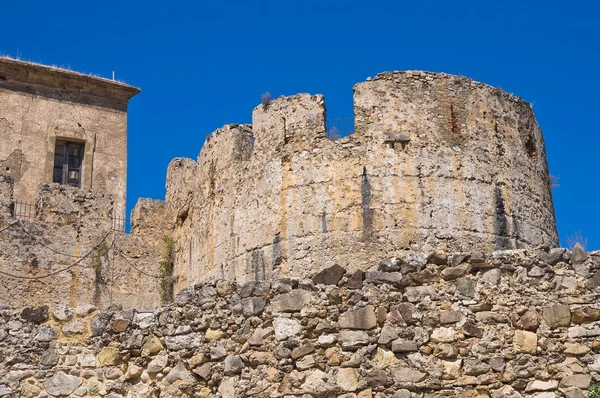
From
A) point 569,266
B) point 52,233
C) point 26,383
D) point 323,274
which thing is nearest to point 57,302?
point 52,233

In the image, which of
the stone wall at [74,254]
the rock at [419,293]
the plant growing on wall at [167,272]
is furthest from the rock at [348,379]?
the plant growing on wall at [167,272]

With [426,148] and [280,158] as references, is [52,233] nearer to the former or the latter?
[280,158]

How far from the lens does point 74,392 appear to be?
27.1 ft

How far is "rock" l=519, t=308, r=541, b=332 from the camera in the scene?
7.66 m

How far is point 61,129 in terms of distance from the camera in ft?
70.3

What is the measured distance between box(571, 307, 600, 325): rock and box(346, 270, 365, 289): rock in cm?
170

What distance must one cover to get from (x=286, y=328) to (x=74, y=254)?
8.91m

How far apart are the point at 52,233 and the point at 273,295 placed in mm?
8757

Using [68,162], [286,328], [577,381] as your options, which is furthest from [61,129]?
[577,381]

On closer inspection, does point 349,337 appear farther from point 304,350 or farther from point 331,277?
point 331,277

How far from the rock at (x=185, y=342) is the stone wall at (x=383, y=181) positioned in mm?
4741

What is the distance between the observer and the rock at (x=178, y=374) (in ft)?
→ 27.0

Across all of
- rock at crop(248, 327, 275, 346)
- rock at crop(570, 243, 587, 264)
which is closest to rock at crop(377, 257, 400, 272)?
rock at crop(248, 327, 275, 346)

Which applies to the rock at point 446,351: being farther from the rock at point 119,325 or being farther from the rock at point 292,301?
the rock at point 119,325
